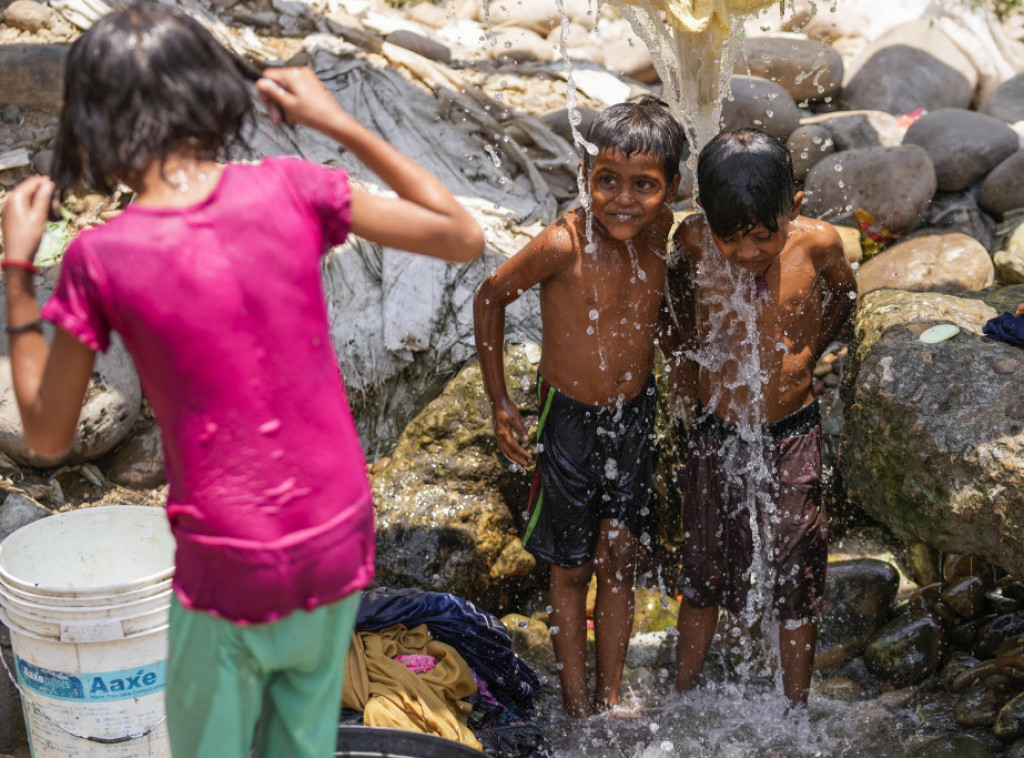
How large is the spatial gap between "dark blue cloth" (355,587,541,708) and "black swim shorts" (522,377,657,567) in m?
0.33

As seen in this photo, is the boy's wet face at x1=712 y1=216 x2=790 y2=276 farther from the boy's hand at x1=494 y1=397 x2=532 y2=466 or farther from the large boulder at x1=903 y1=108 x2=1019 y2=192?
the large boulder at x1=903 y1=108 x2=1019 y2=192

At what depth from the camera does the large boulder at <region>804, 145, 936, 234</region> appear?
17.3ft

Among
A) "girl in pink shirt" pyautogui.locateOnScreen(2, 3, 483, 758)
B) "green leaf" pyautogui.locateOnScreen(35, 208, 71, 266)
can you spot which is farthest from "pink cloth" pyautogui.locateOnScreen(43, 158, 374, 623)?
"green leaf" pyautogui.locateOnScreen(35, 208, 71, 266)

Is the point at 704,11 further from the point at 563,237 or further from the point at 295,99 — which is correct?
the point at 295,99

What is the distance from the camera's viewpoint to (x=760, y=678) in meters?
3.98

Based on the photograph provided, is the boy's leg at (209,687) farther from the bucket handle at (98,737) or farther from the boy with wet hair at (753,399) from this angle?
the boy with wet hair at (753,399)

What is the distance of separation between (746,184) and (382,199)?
5.17ft

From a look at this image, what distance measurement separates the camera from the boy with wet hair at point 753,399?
340 cm

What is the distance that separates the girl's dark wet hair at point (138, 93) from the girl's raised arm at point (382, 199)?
0.13m

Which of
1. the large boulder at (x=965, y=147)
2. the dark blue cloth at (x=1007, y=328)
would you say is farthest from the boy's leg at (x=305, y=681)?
the large boulder at (x=965, y=147)

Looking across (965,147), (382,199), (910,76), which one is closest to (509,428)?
(382,199)

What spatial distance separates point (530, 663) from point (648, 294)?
155 cm

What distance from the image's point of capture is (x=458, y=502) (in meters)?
4.19

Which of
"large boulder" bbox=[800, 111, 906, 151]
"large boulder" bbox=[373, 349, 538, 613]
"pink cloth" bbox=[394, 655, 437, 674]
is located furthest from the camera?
"large boulder" bbox=[800, 111, 906, 151]
